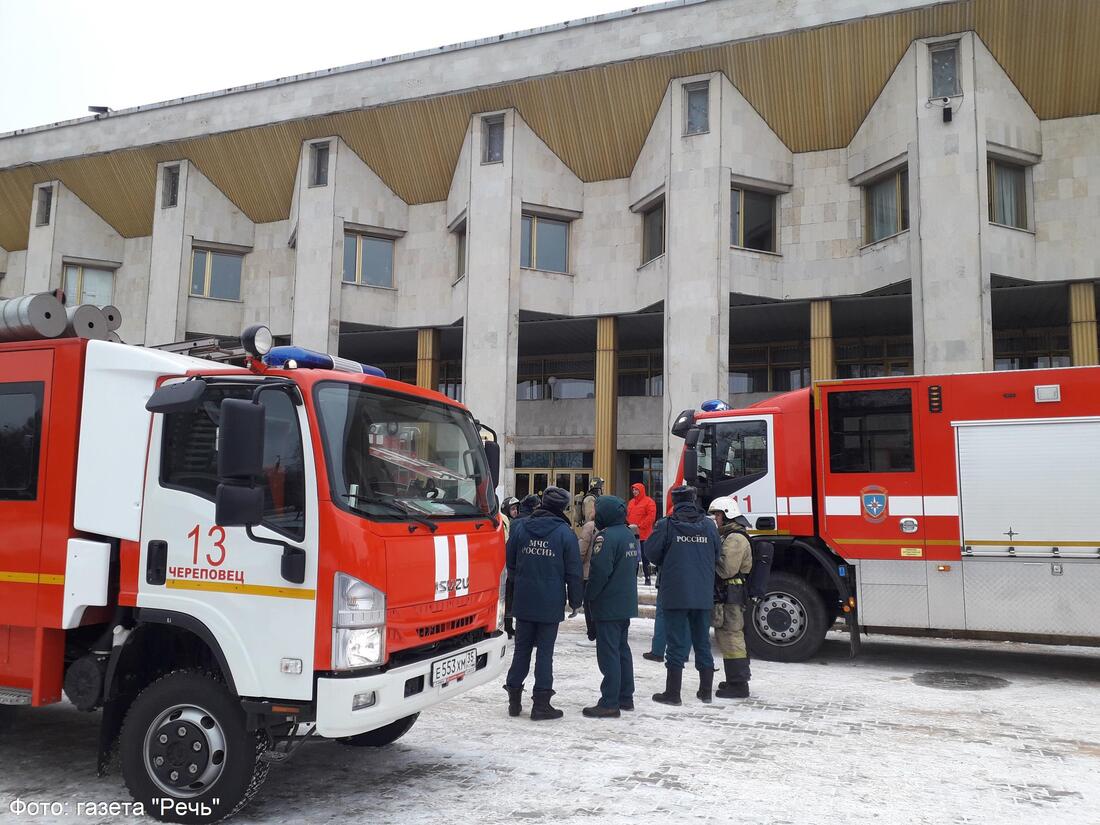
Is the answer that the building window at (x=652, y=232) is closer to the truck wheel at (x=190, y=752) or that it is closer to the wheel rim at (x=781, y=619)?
the wheel rim at (x=781, y=619)

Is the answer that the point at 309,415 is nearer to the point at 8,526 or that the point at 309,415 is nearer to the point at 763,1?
the point at 8,526

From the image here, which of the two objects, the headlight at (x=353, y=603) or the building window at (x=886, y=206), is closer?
the headlight at (x=353, y=603)

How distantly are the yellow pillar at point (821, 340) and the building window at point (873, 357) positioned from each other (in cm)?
331

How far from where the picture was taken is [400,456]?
15.7ft

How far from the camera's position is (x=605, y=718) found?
663 centimetres

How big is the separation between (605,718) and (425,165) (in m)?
21.9

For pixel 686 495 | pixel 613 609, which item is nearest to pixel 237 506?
pixel 613 609

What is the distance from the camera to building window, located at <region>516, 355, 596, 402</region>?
27812 millimetres

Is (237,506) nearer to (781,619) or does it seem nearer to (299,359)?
(299,359)

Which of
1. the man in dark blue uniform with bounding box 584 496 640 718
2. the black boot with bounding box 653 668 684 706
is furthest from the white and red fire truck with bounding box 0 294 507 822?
the black boot with bounding box 653 668 684 706

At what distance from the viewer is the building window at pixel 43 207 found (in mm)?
29422

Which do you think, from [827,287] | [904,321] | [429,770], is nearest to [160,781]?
[429,770]

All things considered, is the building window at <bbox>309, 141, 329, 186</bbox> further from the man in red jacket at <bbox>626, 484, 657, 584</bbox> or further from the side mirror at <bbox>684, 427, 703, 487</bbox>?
the side mirror at <bbox>684, 427, 703, 487</bbox>

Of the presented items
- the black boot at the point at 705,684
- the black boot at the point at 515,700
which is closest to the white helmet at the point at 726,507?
the black boot at the point at 705,684
